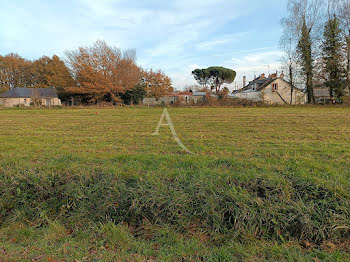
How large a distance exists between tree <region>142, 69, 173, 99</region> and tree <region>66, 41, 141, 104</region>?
856 centimetres

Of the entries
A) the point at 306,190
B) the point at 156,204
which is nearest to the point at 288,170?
the point at 306,190

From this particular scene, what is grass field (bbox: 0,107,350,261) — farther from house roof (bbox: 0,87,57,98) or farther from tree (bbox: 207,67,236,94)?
tree (bbox: 207,67,236,94)

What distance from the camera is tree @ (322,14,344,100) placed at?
94.3ft

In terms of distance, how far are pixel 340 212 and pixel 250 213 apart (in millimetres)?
1151

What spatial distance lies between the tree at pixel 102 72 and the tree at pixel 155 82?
856 centimetres

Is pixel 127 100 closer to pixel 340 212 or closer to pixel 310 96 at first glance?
pixel 310 96

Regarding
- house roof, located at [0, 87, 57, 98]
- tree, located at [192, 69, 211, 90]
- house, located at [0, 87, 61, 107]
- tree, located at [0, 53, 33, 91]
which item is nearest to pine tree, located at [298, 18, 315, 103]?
tree, located at [192, 69, 211, 90]

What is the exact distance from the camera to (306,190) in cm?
336

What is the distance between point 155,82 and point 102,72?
1316cm

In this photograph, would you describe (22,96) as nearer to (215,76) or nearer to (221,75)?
(215,76)

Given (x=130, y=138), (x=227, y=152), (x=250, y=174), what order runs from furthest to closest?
(x=130, y=138) → (x=227, y=152) → (x=250, y=174)

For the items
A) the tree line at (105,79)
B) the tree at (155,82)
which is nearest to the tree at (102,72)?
the tree line at (105,79)

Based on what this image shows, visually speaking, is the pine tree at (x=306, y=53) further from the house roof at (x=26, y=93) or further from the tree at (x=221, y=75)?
the house roof at (x=26, y=93)

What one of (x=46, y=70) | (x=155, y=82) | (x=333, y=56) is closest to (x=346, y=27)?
(x=333, y=56)
